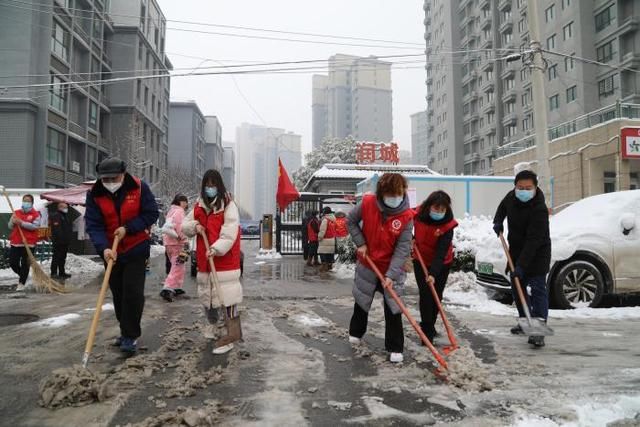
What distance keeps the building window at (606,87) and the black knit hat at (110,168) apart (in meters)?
36.1

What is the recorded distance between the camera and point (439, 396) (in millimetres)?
3078

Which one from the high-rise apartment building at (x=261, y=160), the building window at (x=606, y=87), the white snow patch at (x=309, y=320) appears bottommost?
the white snow patch at (x=309, y=320)

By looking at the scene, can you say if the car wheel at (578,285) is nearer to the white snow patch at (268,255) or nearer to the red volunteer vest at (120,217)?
the red volunteer vest at (120,217)

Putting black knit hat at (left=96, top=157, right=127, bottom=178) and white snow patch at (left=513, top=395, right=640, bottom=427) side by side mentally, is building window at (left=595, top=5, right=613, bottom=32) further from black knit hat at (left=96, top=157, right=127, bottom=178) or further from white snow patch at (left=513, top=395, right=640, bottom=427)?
black knit hat at (left=96, top=157, right=127, bottom=178)

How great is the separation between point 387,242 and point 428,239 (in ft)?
2.44

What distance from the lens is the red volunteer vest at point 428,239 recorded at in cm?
448

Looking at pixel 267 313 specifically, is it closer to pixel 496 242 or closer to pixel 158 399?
pixel 158 399

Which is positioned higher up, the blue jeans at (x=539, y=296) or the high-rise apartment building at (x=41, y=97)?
the high-rise apartment building at (x=41, y=97)

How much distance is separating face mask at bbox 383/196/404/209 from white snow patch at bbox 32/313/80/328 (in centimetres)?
407

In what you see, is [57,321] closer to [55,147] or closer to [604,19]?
[55,147]

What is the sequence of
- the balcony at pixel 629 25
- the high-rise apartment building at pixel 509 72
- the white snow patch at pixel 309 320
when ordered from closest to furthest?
the white snow patch at pixel 309 320, the balcony at pixel 629 25, the high-rise apartment building at pixel 509 72

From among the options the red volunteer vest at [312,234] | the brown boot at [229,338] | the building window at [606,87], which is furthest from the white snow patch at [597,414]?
the building window at [606,87]

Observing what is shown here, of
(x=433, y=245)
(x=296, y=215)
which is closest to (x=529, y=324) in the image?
(x=433, y=245)

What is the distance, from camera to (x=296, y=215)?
60.6 ft
